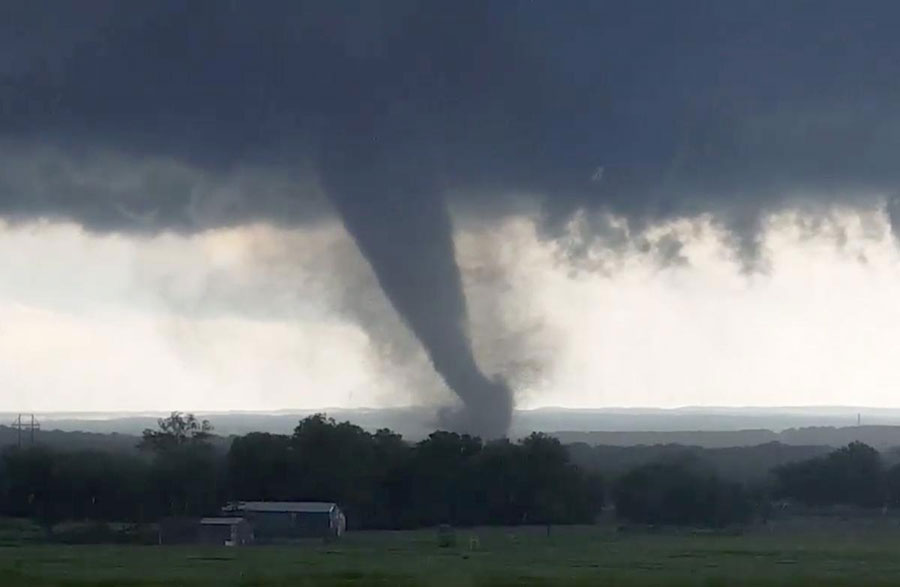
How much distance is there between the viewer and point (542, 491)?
75.5 m

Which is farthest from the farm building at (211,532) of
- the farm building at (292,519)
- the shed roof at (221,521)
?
the farm building at (292,519)

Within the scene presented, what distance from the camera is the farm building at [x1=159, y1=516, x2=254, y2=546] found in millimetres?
64875

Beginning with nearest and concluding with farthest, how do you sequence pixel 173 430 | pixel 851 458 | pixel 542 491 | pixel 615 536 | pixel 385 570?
pixel 385 570, pixel 615 536, pixel 542 491, pixel 851 458, pixel 173 430

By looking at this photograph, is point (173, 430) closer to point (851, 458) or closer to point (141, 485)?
point (141, 485)

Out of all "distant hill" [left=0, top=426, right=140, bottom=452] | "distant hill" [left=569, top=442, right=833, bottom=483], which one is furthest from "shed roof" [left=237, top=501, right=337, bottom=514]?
"distant hill" [left=0, top=426, right=140, bottom=452]

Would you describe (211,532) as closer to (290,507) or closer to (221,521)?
(221,521)

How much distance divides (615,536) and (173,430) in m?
47.2

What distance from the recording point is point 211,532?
2603 inches

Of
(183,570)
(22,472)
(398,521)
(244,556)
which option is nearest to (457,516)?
(398,521)

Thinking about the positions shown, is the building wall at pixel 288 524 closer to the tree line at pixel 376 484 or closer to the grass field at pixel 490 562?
the tree line at pixel 376 484

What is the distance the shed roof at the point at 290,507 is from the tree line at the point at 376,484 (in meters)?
2.47

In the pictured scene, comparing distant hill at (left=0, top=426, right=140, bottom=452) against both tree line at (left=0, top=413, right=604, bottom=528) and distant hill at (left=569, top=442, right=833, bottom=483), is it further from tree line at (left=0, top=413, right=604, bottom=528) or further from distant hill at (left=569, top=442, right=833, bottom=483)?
distant hill at (left=569, top=442, right=833, bottom=483)

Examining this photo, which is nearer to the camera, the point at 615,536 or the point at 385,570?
the point at 385,570

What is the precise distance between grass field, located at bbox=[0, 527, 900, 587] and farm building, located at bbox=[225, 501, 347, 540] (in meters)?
5.23
